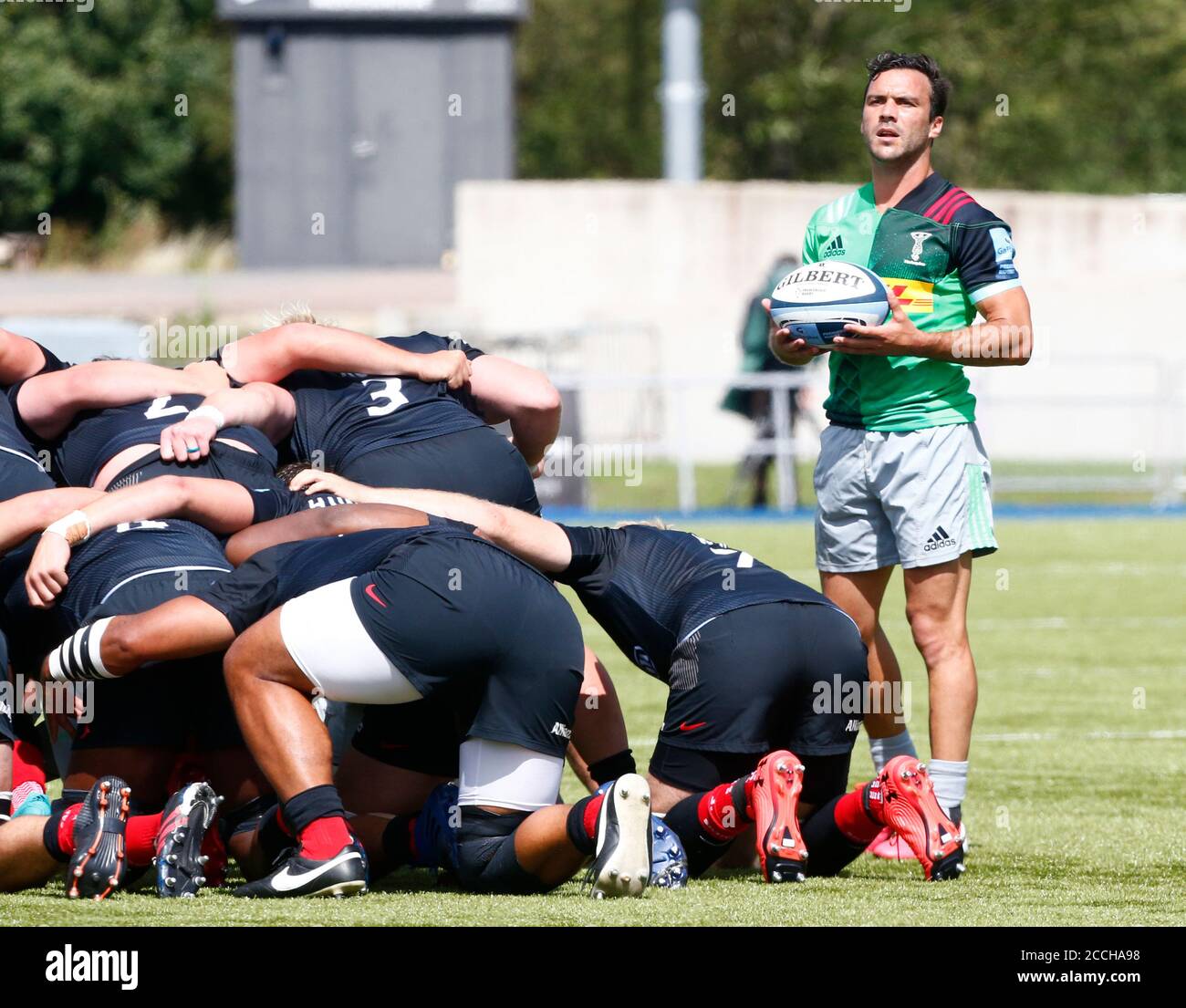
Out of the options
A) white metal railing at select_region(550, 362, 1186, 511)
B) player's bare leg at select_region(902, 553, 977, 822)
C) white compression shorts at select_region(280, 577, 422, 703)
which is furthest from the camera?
white metal railing at select_region(550, 362, 1186, 511)

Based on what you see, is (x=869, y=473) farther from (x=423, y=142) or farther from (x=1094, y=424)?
(x=423, y=142)

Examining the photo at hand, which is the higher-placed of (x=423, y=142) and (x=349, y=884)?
(x=423, y=142)

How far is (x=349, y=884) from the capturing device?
4848 millimetres

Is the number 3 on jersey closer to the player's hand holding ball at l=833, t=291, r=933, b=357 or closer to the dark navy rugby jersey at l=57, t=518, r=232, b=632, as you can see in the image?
the dark navy rugby jersey at l=57, t=518, r=232, b=632

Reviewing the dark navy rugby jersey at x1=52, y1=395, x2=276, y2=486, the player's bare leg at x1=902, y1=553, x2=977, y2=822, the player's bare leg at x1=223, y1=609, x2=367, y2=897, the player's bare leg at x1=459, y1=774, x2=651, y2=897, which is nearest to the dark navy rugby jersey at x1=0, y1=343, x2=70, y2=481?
the dark navy rugby jersey at x1=52, y1=395, x2=276, y2=486

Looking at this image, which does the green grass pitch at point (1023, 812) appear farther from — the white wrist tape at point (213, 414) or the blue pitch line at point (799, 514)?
the blue pitch line at point (799, 514)

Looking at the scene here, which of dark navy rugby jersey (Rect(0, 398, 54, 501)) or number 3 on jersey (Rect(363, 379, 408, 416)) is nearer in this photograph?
dark navy rugby jersey (Rect(0, 398, 54, 501))

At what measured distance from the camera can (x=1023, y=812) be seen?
6539 millimetres

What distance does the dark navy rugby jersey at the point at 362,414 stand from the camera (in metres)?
6.56

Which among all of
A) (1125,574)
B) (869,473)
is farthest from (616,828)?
(1125,574)

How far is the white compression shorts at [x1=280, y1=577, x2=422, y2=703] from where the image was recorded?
16.0 feet
